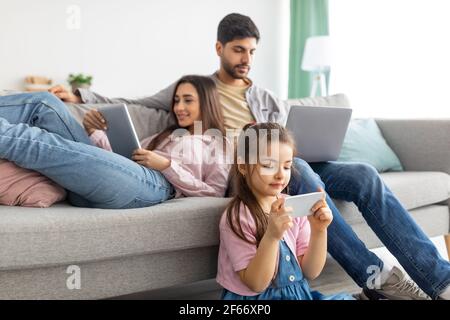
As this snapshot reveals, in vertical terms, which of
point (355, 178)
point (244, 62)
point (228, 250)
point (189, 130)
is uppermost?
point (244, 62)

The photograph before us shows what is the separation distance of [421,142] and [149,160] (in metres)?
1.50

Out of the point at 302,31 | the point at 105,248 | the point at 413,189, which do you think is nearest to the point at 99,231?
the point at 105,248

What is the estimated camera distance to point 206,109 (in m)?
1.99

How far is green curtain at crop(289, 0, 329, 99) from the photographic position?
4.87 m

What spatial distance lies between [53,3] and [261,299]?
11.7 ft

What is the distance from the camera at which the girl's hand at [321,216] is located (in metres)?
1.34

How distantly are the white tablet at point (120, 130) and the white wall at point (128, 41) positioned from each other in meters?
2.75

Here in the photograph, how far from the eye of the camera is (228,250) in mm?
1454

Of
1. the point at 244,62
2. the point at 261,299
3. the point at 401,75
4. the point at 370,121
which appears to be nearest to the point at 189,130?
the point at 244,62

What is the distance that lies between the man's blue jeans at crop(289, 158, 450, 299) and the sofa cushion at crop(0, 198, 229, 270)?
0.35 meters

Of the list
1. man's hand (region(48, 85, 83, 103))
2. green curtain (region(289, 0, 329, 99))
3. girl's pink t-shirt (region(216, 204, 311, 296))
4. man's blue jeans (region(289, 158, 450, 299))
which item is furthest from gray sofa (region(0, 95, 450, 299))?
green curtain (region(289, 0, 329, 99))

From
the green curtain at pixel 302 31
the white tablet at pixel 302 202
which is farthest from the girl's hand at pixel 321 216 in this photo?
the green curtain at pixel 302 31

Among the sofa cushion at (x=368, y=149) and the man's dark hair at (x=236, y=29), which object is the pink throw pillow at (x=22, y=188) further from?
the sofa cushion at (x=368, y=149)
